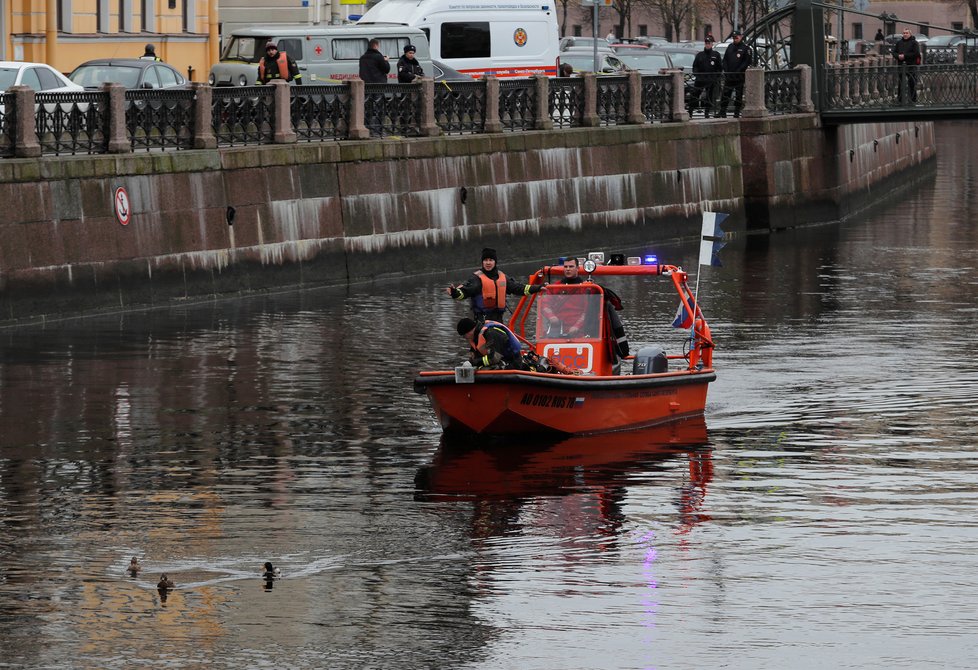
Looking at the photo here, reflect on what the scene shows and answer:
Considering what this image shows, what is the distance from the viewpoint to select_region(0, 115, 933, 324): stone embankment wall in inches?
1099

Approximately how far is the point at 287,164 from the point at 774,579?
697 inches

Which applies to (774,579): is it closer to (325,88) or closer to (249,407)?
(249,407)

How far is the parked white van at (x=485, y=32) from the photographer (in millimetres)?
44469

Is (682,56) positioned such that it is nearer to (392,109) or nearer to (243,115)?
(392,109)

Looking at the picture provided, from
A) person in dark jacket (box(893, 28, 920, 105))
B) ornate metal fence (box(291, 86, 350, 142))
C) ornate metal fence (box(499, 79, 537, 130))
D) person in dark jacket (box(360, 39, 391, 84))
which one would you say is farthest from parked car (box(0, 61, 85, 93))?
person in dark jacket (box(893, 28, 920, 105))

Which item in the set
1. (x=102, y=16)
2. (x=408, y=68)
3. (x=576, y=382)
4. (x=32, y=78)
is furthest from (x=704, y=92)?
(x=576, y=382)

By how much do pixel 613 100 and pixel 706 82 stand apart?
12.0 ft

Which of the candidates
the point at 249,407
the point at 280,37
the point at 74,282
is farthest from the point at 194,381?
the point at 280,37

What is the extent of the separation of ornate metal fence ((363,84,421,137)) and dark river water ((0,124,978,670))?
5.48m

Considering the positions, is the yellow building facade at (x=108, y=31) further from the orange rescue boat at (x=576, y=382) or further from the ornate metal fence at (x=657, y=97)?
the orange rescue boat at (x=576, y=382)

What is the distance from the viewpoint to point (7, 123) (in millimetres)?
27406

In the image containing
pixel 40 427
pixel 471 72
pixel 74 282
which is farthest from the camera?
pixel 471 72

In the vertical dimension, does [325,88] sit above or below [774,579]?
above

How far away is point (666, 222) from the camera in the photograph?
1564 inches
